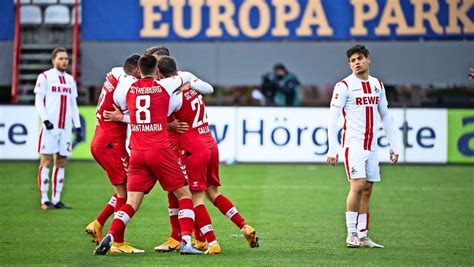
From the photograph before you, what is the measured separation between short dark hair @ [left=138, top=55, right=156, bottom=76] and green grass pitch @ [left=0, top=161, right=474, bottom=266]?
1.75 metres

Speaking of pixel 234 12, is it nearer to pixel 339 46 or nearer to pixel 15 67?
pixel 339 46

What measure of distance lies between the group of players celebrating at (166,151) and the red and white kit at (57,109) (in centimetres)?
422

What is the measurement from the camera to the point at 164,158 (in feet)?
34.4

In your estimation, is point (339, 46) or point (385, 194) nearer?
point (385, 194)

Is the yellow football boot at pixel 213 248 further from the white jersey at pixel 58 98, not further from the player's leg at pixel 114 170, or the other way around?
the white jersey at pixel 58 98

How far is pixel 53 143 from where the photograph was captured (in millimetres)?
15727

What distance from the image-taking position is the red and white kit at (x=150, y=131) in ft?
34.2

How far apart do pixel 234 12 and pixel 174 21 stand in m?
1.40

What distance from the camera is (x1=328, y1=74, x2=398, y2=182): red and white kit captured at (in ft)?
37.4

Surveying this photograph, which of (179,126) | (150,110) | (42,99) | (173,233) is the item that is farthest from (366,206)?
(42,99)

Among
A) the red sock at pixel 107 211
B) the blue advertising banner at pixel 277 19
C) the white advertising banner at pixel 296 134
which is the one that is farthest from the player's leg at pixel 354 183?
the blue advertising banner at pixel 277 19

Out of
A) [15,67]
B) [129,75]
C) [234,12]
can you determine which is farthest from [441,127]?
[129,75]

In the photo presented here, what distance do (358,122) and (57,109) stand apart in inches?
228

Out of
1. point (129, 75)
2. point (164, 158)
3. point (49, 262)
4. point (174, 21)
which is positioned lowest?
point (49, 262)
